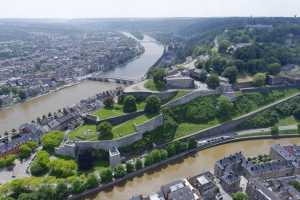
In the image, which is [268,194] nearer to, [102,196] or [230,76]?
[102,196]

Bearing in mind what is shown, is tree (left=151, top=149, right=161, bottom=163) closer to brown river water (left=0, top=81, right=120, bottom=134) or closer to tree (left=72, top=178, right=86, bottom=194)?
tree (left=72, top=178, right=86, bottom=194)

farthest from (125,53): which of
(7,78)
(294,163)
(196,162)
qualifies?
(294,163)

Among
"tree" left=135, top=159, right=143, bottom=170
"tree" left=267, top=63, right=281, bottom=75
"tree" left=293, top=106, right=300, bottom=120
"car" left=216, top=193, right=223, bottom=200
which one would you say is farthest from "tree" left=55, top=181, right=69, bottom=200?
"tree" left=267, top=63, right=281, bottom=75

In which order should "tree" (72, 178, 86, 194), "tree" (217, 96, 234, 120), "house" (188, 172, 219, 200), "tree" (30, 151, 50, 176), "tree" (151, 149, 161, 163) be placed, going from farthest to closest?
1. "tree" (217, 96, 234, 120)
2. "tree" (151, 149, 161, 163)
3. "tree" (30, 151, 50, 176)
4. "tree" (72, 178, 86, 194)
5. "house" (188, 172, 219, 200)

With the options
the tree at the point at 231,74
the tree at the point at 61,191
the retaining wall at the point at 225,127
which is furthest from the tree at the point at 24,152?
the tree at the point at 231,74

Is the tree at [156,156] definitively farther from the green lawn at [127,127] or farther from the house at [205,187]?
the house at [205,187]

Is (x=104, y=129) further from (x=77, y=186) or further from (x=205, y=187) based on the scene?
(x=205, y=187)

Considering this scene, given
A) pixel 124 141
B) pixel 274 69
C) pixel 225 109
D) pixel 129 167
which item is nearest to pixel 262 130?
pixel 225 109
